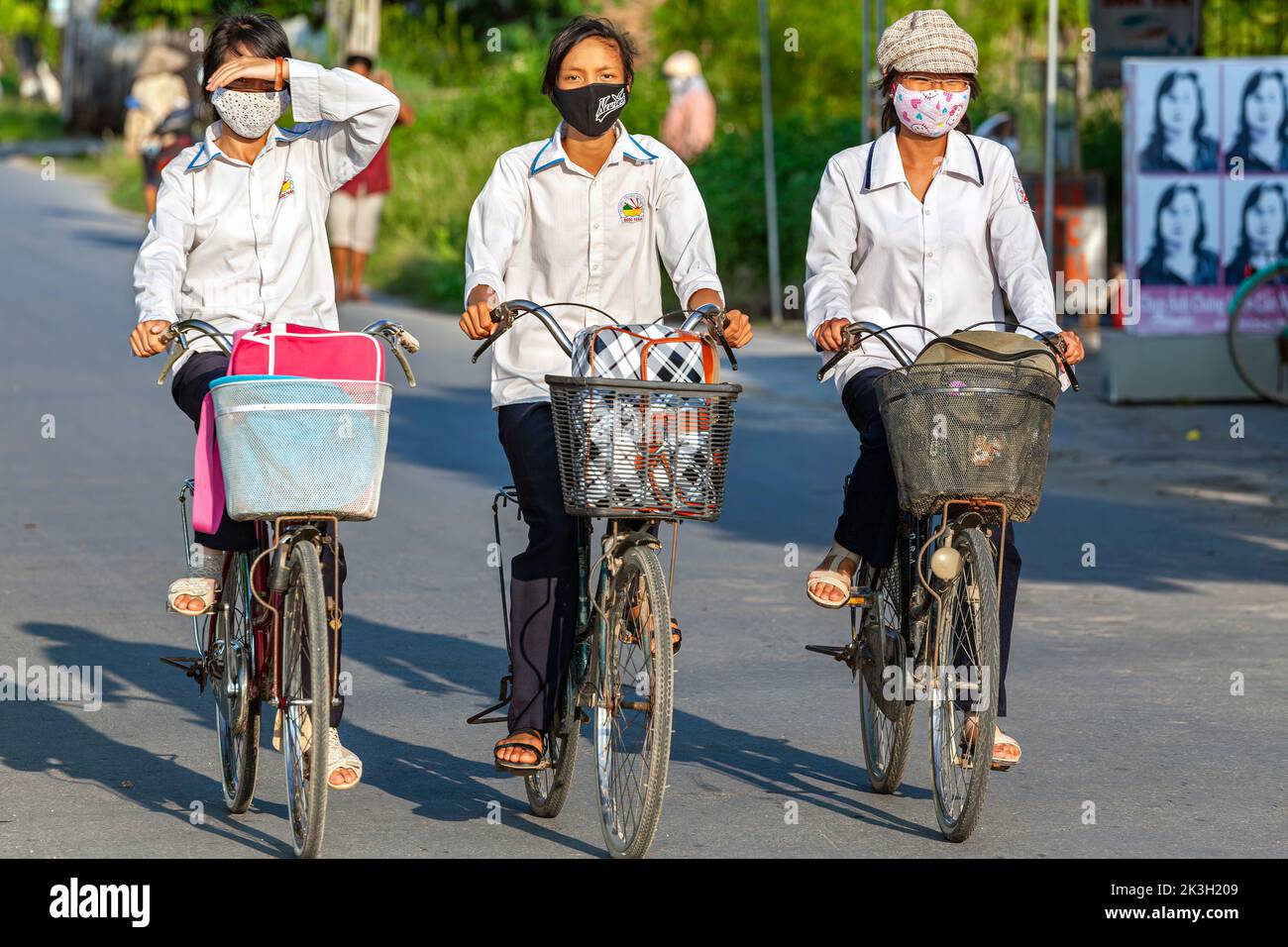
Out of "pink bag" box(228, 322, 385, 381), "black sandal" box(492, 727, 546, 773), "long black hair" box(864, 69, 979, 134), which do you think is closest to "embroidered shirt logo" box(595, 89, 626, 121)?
"long black hair" box(864, 69, 979, 134)

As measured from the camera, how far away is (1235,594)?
29.1 ft

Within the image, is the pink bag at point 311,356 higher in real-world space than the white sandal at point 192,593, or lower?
higher

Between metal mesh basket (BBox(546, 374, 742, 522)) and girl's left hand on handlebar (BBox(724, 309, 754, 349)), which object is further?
girl's left hand on handlebar (BBox(724, 309, 754, 349))

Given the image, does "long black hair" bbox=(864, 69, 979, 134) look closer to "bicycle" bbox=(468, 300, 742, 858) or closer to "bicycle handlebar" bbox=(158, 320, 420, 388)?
"bicycle" bbox=(468, 300, 742, 858)

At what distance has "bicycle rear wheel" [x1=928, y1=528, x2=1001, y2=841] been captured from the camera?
5.14m

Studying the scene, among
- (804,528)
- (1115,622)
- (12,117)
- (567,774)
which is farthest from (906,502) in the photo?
(12,117)

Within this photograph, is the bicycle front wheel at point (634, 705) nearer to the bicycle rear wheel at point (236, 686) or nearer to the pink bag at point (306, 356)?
the pink bag at point (306, 356)

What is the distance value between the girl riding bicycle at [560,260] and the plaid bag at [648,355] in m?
0.40

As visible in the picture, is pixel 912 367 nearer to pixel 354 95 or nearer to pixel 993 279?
pixel 993 279

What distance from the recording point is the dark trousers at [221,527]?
5.38 metres

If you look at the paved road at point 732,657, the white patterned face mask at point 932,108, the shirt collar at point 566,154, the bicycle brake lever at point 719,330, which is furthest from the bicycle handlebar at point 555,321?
the paved road at point 732,657

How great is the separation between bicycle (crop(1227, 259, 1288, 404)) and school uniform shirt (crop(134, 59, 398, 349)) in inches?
357

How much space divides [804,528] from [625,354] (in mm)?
5464

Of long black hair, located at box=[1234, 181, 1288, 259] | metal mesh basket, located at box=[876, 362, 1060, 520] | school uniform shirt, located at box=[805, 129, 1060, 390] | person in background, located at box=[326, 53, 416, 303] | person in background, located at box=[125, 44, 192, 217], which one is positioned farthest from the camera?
person in background, located at box=[125, 44, 192, 217]
